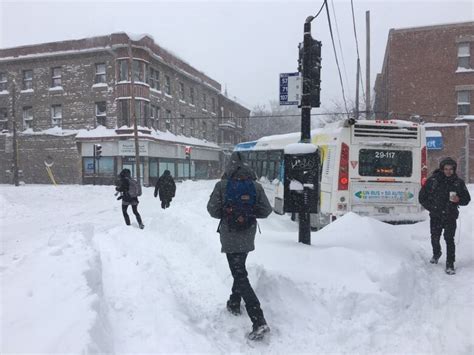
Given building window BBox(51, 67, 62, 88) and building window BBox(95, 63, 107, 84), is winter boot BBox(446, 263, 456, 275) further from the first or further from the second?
building window BBox(51, 67, 62, 88)

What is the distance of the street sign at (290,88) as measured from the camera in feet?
24.0

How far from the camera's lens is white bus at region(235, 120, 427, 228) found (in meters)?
9.78

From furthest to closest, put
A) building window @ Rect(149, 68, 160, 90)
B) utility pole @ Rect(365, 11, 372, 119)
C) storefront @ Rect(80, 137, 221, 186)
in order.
Result: building window @ Rect(149, 68, 160, 90) < storefront @ Rect(80, 137, 221, 186) < utility pole @ Rect(365, 11, 372, 119)

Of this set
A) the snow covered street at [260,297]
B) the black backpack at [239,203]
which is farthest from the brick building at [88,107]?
the black backpack at [239,203]

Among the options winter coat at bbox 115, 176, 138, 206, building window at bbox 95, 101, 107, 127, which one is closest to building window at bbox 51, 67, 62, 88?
building window at bbox 95, 101, 107, 127

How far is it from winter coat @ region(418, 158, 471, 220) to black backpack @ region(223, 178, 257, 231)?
371cm

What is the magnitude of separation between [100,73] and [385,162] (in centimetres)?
2849

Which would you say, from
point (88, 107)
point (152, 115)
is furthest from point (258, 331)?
point (88, 107)

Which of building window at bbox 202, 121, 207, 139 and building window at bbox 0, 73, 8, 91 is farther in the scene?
building window at bbox 202, 121, 207, 139

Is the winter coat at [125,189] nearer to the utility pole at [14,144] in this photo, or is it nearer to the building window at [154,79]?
the building window at [154,79]

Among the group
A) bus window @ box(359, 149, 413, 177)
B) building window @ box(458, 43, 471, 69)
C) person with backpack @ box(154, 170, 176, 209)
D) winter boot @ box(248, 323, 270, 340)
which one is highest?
building window @ box(458, 43, 471, 69)

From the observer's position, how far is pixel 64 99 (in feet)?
112

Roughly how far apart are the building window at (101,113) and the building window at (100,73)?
180 cm

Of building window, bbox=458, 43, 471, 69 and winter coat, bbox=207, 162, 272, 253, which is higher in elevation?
building window, bbox=458, 43, 471, 69
